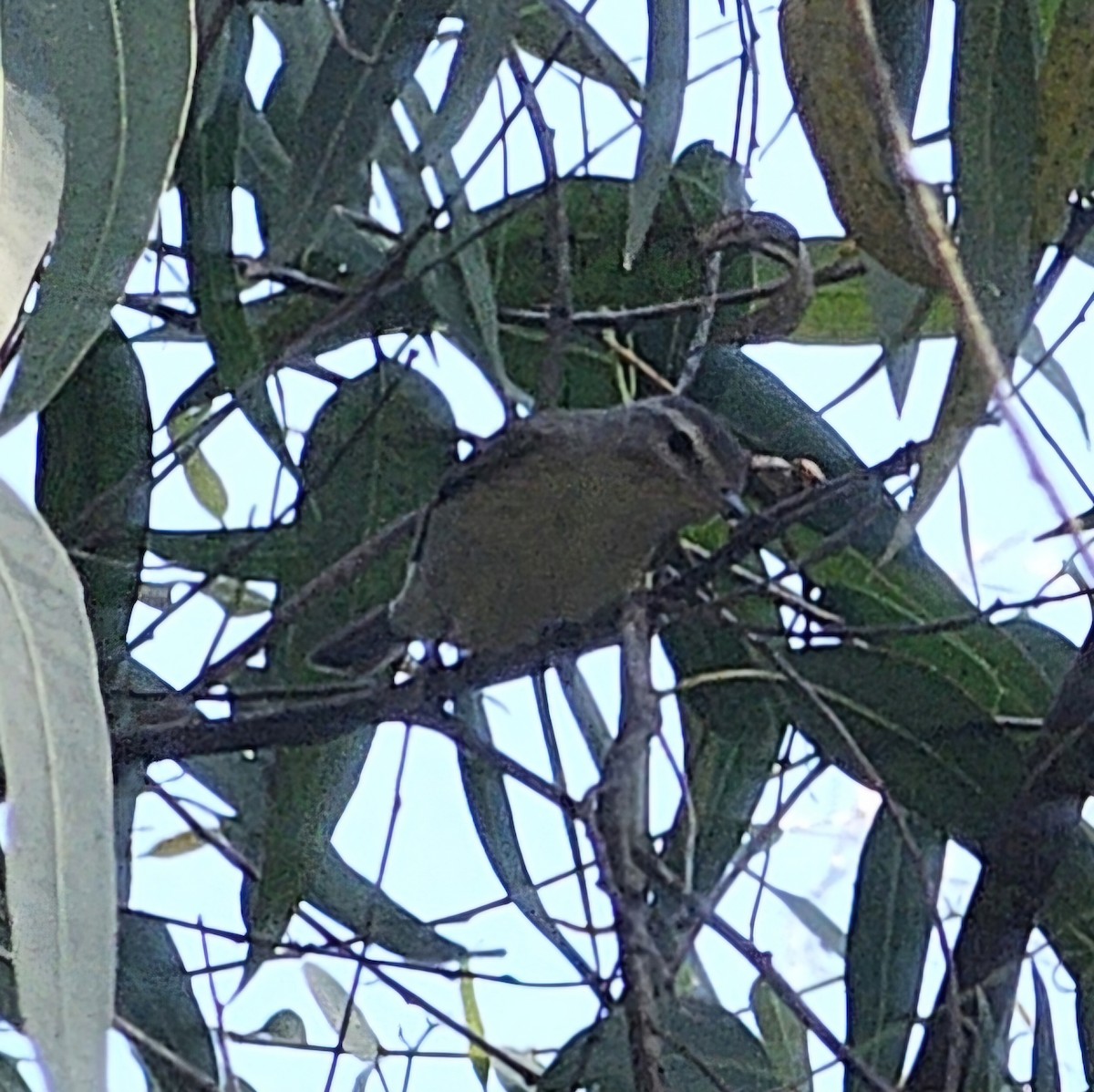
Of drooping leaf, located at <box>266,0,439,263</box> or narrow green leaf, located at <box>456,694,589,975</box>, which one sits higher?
drooping leaf, located at <box>266,0,439,263</box>

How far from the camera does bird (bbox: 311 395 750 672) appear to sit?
536mm

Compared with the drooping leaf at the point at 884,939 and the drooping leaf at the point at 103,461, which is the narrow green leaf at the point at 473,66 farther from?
the drooping leaf at the point at 884,939

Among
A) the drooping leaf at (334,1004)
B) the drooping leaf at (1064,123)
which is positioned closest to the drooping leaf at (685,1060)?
the drooping leaf at (334,1004)

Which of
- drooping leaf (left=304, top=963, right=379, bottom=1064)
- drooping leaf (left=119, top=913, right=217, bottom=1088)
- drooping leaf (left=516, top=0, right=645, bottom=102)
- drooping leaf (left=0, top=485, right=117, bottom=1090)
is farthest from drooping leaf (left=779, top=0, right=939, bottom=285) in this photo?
drooping leaf (left=304, top=963, right=379, bottom=1064)

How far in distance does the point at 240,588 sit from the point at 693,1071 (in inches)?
12.1

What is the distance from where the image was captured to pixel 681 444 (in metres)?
0.53

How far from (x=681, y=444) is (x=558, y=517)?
2.4 inches

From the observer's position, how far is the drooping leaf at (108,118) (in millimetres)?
434

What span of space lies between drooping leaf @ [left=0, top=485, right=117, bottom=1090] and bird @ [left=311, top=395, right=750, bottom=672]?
0.20 metres

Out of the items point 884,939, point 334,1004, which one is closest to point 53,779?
point 884,939

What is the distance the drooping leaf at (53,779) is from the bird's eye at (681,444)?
0.21m

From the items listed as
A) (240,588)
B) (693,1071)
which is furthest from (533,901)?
(240,588)

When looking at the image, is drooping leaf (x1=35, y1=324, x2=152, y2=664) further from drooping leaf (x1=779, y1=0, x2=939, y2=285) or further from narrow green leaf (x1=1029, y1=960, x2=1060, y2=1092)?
narrow green leaf (x1=1029, y1=960, x2=1060, y2=1092)

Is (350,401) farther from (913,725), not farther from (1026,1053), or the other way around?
(1026,1053)
